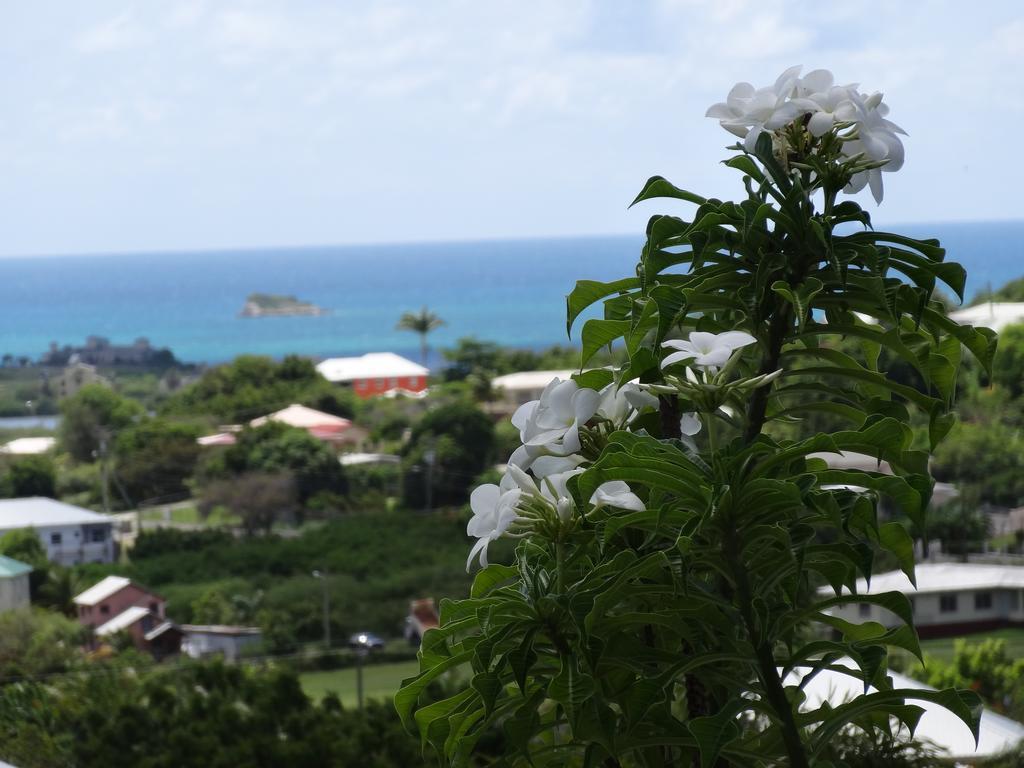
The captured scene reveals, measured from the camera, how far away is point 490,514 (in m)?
0.63

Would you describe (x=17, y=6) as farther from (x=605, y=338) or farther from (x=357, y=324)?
(x=605, y=338)

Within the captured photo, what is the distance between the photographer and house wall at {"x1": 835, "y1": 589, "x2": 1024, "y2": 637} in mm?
16141

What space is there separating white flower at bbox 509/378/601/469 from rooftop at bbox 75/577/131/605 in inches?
743

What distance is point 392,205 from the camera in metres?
73.3

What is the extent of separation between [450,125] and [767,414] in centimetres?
5656

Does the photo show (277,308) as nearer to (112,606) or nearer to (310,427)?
(310,427)

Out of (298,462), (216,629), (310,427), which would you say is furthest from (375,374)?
(216,629)

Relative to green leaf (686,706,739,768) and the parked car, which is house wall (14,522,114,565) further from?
green leaf (686,706,739,768)

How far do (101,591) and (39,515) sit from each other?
3758 mm

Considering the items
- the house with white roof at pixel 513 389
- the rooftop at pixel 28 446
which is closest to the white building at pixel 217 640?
the rooftop at pixel 28 446

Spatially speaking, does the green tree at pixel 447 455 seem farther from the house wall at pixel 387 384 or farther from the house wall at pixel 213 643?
the house wall at pixel 387 384

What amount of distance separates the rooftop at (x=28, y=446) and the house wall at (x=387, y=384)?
314 inches

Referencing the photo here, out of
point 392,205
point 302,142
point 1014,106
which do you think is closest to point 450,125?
point 302,142

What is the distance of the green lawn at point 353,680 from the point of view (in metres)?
15.4
